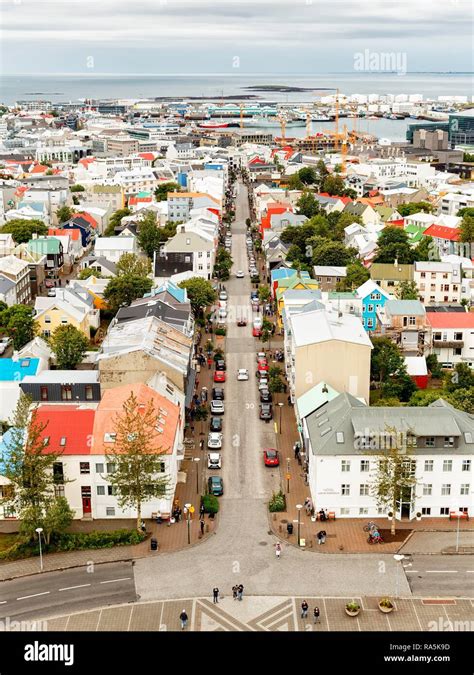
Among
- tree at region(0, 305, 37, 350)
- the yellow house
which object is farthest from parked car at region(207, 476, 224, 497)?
the yellow house

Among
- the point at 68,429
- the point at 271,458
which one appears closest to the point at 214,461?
the point at 271,458

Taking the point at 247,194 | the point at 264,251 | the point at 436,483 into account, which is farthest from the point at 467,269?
the point at 247,194

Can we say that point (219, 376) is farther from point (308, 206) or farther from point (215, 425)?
point (308, 206)

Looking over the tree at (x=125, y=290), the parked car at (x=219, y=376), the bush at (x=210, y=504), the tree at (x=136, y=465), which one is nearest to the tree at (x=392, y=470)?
the bush at (x=210, y=504)

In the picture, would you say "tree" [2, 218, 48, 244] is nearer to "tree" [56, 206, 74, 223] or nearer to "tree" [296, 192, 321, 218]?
"tree" [56, 206, 74, 223]

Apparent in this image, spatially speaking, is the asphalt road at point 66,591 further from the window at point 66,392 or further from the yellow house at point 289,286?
the yellow house at point 289,286

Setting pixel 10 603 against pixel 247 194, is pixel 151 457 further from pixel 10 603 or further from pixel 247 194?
pixel 247 194
